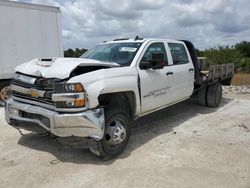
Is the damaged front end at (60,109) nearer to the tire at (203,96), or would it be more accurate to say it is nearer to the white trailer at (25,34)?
the tire at (203,96)

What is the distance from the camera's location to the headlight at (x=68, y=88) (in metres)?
4.34

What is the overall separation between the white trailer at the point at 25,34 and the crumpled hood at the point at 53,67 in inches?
214

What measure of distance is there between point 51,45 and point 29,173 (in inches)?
308

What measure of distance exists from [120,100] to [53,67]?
1.29m

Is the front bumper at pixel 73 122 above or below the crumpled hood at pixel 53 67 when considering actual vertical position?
below

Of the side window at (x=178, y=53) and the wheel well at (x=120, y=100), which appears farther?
the side window at (x=178, y=53)

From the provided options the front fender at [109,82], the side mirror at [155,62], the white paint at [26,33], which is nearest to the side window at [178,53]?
the side mirror at [155,62]

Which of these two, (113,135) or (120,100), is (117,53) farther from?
(113,135)

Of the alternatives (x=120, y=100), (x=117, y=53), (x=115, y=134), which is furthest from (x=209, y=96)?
(x=115, y=134)

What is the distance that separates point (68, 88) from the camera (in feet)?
14.3

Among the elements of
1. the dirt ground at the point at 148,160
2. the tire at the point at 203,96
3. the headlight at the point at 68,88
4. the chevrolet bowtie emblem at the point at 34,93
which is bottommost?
the dirt ground at the point at 148,160

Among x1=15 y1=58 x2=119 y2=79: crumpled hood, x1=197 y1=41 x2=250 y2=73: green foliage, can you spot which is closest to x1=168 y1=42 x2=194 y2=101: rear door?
x1=15 y1=58 x2=119 y2=79: crumpled hood

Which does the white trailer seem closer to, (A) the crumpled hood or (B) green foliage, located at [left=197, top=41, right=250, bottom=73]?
(A) the crumpled hood

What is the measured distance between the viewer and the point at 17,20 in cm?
1036
